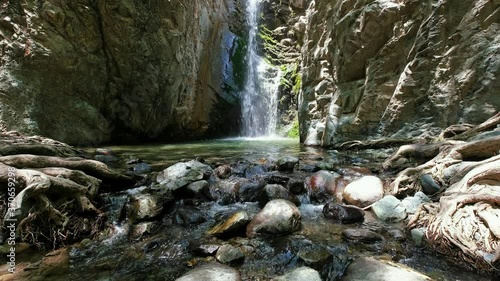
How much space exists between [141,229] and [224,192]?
5.77 feet

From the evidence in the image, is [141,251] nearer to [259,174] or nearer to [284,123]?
[259,174]

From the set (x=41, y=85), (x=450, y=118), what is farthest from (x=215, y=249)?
(x=41, y=85)

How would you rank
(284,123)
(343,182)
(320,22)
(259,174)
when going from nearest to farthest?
1. (343,182)
2. (259,174)
3. (320,22)
4. (284,123)

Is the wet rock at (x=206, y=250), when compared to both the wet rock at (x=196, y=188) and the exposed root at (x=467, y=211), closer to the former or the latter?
the wet rock at (x=196, y=188)

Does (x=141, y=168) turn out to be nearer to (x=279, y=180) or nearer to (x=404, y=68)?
(x=279, y=180)

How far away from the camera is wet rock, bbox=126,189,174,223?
3.63 m

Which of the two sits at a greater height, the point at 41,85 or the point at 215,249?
the point at 41,85

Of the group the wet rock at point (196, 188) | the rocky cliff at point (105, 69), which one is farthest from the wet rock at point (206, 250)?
the rocky cliff at point (105, 69)

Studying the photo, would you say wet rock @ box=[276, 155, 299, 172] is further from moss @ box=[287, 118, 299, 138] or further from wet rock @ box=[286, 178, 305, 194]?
moss @ box=[287, 118, 299, 138]

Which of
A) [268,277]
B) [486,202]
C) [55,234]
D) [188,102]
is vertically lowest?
[268,277]

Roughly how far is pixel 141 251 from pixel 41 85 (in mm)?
10267

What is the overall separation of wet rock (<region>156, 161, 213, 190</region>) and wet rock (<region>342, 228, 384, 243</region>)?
284 cm

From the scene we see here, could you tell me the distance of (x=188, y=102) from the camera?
17109 millimetres

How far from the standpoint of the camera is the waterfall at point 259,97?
2183 cm
